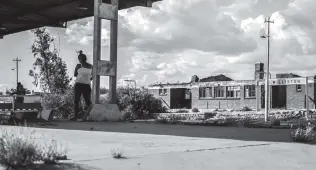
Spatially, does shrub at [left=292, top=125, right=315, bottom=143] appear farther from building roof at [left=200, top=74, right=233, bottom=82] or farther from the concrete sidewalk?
building roof at [left=200, top=74, right=233, bottom=82]

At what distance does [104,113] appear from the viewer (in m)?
11.2

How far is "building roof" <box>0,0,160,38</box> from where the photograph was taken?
49.6 feet

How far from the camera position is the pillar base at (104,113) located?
11.0m

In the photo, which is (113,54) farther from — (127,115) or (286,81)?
(286,81)

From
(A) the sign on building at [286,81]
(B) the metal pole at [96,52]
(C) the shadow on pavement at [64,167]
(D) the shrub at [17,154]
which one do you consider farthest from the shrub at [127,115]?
(A) the sign on building at [286,81]

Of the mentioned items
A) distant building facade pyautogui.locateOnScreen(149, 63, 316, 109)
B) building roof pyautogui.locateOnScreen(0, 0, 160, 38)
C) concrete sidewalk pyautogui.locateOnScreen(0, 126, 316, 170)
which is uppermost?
building roof pyautogui.locateOnScreen(0, 0, 160, 38)

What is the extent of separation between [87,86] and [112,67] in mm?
841

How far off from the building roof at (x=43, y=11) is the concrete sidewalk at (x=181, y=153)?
806 cm

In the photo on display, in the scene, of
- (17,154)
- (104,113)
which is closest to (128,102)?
(104,113)

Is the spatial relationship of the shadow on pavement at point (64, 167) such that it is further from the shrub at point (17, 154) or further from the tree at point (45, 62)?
the tree at point (45, 62)

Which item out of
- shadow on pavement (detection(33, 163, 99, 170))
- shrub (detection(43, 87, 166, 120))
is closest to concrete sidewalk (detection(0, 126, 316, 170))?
shadow on pavement (detection(33, 163, 99, 170))

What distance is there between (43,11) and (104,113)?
23.9ft

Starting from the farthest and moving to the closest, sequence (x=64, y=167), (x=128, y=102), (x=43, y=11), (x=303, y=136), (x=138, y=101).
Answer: (x=138, y=101)
(x=128, y=102)
(x=43, y=11)
(x=303, y=136)
(x=64, y=167)

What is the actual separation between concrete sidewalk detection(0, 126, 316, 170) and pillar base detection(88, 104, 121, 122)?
4022 millimetres
